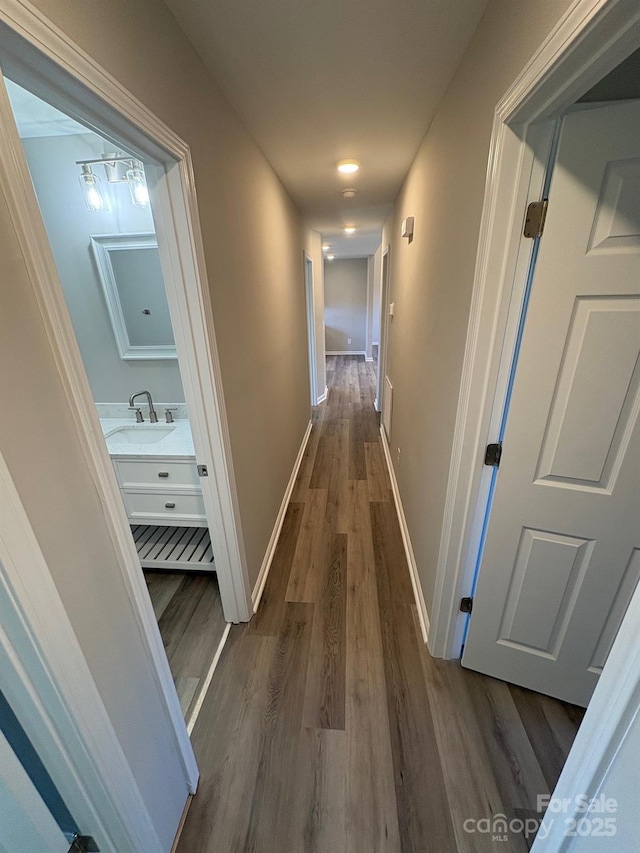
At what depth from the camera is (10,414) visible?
21.5 inches

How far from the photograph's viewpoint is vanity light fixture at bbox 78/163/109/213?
5.52 ft

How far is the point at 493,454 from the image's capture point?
1190 millimetres

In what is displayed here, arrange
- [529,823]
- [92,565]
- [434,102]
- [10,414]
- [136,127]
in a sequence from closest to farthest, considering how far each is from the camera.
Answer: [10,414]
[92,565]
[136,127]
[529,823]
[434,102]

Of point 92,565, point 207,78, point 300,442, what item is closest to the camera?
point 92,565

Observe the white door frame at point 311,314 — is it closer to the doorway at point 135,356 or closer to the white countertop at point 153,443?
the doorway at point 135,356

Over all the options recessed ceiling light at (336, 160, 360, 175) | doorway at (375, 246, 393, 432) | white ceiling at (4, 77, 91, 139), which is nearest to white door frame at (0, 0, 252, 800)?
white ceiling at (4, 77, 91, 139)

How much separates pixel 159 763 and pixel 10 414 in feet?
3.53

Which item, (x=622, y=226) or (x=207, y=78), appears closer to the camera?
(x=622, y=226)

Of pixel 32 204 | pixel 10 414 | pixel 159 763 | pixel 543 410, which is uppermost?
pixel 32 204

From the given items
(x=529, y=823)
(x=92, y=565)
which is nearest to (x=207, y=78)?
(x=92, y=565)

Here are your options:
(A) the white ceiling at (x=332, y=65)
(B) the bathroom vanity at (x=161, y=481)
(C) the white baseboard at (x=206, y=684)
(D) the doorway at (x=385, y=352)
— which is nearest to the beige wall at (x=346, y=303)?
(D) the doorway at (x=385, y=352)

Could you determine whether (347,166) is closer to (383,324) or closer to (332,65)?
(332,65)

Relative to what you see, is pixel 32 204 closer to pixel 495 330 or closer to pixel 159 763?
pixel 495 330

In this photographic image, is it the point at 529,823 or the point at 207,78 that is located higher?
the point at 207,78
